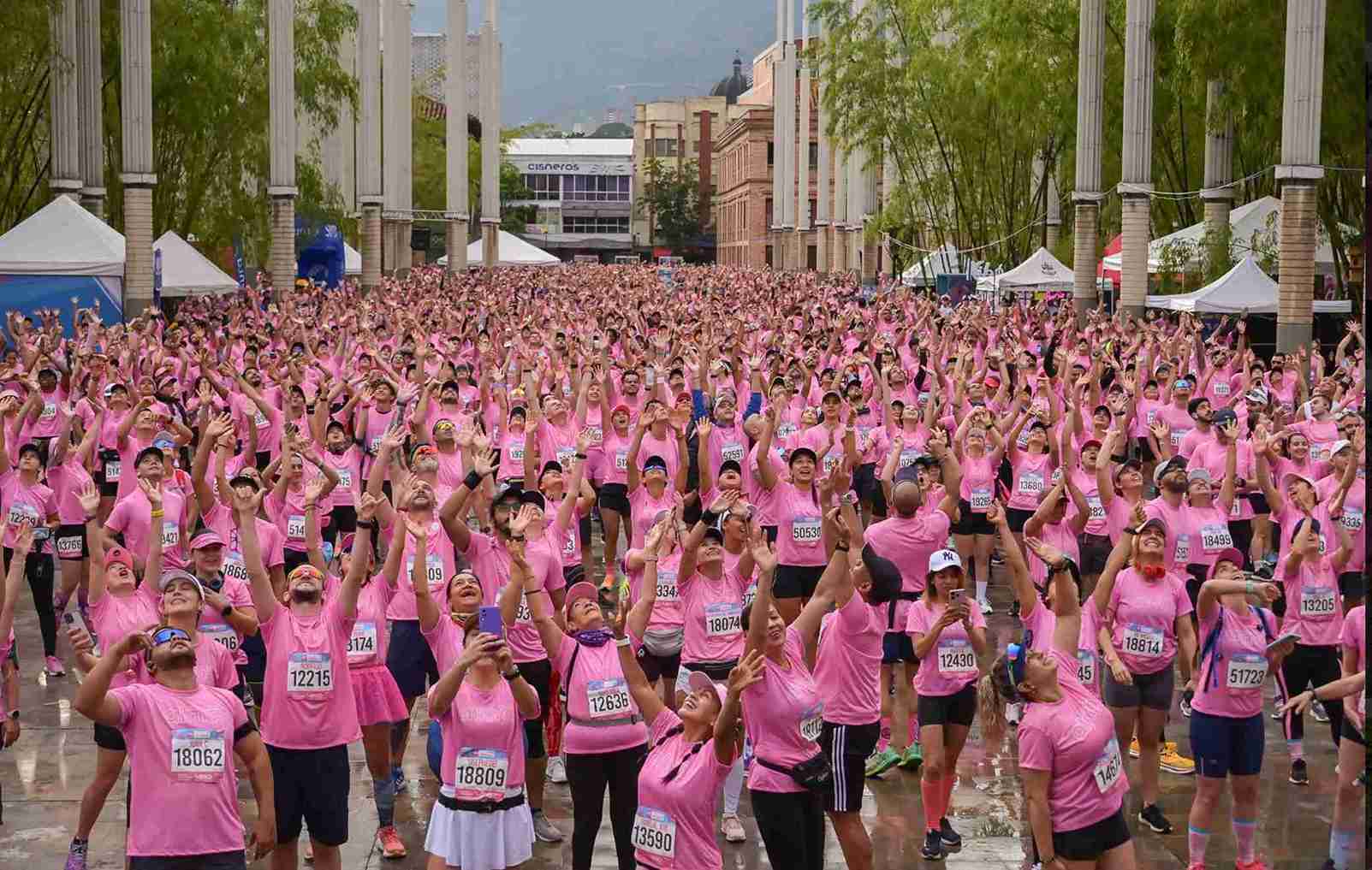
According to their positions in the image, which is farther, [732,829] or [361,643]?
[732,829]

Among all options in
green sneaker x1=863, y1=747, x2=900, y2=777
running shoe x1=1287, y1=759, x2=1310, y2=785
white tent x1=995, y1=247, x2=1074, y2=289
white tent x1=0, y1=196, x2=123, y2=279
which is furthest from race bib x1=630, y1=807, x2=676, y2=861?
white tent x1=995, y1=247, x2=1074, y2=289

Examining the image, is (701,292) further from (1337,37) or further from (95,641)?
(95,641)

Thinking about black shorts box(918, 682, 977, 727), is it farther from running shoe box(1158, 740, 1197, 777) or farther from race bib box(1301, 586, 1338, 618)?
race bib box(1301, 586, 1338, 618)

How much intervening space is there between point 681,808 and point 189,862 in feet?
6.20

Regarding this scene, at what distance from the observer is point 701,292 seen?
56.0m

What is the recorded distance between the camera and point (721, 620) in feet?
30.0

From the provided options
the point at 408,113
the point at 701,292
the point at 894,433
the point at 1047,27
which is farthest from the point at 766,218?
the point at 894,433

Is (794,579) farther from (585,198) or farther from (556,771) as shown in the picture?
(585,198)

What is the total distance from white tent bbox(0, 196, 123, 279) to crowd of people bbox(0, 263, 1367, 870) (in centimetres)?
1328

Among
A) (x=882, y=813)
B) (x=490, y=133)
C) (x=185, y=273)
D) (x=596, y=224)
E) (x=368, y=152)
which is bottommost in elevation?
(x=882, y=813)

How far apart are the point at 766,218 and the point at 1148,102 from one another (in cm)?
11604

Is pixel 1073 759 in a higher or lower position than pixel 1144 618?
lower

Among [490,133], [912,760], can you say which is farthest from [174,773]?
[490,133]

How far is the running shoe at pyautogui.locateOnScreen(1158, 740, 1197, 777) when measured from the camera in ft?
34.0
